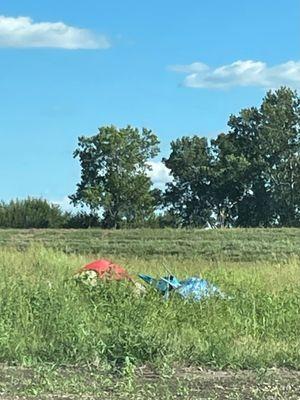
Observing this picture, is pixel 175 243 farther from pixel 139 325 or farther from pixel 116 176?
pixel 116 176

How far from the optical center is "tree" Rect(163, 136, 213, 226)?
5266 cm

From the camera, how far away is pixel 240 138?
54.8 m

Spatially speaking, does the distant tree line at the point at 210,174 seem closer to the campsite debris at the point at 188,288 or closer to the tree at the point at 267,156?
the tree at the point at 267,156

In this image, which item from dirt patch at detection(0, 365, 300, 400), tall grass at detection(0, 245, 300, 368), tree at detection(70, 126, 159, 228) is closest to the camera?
dirt patch at detection(0, 365, 300, 400)

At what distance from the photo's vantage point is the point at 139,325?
29.0ft

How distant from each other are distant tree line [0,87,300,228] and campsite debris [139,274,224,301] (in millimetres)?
34539

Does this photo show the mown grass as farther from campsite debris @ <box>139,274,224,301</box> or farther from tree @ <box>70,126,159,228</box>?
tree @ <box>70,126,159,228</box>

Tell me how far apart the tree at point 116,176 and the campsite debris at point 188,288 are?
35.8m

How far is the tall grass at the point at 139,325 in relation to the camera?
313 inches

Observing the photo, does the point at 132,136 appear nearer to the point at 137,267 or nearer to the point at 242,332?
the point at 137,267

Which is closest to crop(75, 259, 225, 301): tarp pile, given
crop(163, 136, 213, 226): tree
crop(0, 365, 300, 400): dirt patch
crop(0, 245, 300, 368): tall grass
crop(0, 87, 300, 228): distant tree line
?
crop(0, 245, 300, 368): tall grass

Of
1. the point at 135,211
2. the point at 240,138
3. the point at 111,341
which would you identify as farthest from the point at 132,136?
the point at 111,341

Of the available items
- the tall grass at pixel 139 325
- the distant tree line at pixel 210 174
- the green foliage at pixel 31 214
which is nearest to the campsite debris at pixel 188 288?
the tall grass at pixel 139 325

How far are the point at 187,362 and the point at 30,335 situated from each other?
1882 millimetres
